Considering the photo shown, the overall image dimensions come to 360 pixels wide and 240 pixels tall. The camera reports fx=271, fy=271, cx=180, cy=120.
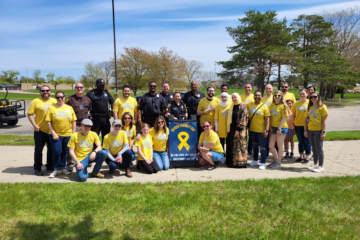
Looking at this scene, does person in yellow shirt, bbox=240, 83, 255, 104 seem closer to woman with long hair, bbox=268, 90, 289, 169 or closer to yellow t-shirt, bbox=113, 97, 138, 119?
woman with long hair, bbox=268, 90, 289, 169

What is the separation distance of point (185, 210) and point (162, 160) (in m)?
2.44

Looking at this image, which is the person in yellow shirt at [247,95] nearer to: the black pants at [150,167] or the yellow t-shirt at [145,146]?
the yellow t-shirt at [145,146]

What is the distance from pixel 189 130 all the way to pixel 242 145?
1314 millimetres

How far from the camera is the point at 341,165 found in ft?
21.4

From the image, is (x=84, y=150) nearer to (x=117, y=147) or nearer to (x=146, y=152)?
(x=117, y=147)

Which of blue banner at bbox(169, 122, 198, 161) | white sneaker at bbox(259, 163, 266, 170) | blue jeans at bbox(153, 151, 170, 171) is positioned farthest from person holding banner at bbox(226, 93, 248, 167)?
blue jeans at bbox(153, 151, 170, 171)

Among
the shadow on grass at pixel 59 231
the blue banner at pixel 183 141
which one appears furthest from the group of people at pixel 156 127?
the shadow on grass at pixel 59 231

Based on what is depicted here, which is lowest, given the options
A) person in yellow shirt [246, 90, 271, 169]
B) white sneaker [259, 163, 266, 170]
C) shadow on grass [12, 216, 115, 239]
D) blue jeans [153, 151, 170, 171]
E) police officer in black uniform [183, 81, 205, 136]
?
shadow on grass [12, 216, 115, 239]

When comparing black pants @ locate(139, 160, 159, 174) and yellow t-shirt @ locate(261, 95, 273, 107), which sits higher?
yellow t-shirt @ locate(261, 95, 273, 107)

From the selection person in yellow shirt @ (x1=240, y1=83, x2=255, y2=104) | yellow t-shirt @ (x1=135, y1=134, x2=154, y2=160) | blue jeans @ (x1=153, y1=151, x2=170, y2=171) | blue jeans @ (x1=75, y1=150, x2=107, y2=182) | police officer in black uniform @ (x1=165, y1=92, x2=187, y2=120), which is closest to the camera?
blue jeans @ (x1=75, y1=150, x2=107, y2=182)

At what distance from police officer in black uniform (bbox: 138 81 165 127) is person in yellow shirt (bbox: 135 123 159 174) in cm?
60

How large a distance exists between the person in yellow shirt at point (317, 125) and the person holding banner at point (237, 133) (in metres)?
1.41

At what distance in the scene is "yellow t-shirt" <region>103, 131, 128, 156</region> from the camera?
5.89 meters

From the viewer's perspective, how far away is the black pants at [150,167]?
6004 mm
